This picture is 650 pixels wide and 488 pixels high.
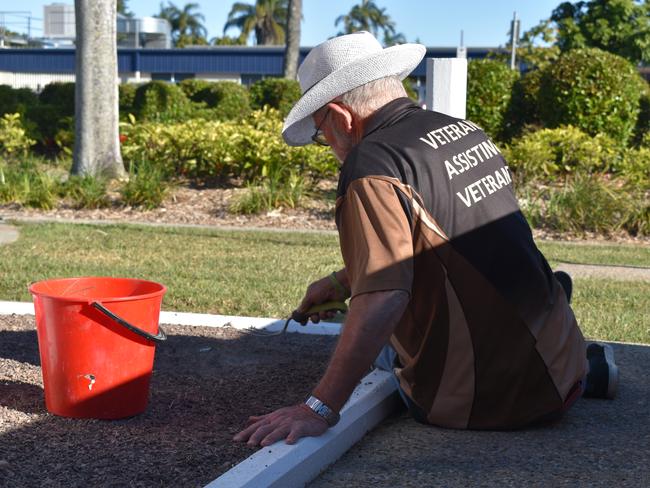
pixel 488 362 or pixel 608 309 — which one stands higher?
pixel 488 362

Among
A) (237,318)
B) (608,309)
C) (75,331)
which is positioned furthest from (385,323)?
(608,309)

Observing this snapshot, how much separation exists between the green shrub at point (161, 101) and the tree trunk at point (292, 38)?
460cm

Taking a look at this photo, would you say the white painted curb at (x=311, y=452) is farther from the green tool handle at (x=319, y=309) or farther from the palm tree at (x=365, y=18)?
the palm tree at (x=365, y=18)

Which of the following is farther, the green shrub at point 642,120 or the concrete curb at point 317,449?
the green shrub at point 642,120

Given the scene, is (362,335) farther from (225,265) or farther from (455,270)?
(225,265)

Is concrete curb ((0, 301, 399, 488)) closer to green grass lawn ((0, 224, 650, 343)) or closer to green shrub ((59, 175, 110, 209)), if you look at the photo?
green grass lawn ((0, 224, 650, 343))

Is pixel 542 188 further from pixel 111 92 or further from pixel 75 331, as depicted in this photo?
pixel 75 331

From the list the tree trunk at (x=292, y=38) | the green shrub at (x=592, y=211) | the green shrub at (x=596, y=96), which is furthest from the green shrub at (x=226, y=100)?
the green shrub at (x=592, y=211)

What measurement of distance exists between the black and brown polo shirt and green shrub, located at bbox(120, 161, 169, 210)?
7864 mm

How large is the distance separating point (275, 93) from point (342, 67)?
49.0 ft

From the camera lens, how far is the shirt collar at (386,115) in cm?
341

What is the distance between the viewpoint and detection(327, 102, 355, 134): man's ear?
11.2 feet

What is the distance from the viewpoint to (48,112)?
18.6m

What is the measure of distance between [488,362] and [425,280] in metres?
0.39
